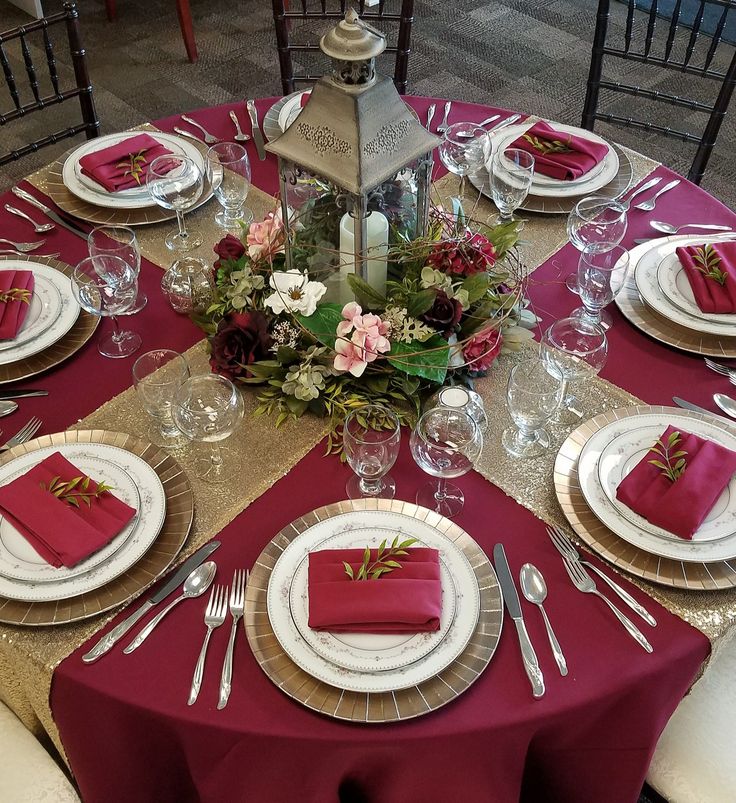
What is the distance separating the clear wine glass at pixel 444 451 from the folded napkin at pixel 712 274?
579 mm

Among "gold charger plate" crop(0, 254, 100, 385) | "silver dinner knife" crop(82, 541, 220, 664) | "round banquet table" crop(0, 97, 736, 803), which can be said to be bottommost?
"round banquet table" crop(0, 97, 736, 803)

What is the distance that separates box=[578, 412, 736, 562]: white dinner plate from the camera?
1.18m

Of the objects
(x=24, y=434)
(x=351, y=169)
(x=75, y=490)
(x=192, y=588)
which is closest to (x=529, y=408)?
(x=351, y=169)

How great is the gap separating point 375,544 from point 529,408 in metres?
0.35

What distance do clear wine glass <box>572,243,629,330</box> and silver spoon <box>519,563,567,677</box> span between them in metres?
0.58

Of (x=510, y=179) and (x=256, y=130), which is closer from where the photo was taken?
(x=510, y=179)

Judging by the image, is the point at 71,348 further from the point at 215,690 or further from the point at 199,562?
the point at 215,690

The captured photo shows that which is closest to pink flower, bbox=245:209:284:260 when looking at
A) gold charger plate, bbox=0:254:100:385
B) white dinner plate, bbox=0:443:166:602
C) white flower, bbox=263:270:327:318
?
white flower, bbox=263:270:327:318

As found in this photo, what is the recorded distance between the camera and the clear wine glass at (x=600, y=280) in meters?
1.51

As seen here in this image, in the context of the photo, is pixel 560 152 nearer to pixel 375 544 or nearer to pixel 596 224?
pixel 596 224

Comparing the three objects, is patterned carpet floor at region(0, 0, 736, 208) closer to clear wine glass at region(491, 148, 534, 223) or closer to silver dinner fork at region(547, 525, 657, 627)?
clear wine glass at region(491, 148, 534, 223)

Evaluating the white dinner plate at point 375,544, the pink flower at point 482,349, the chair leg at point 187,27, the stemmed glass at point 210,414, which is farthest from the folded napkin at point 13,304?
the chair leg at point 187,27

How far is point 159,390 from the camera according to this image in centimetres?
134

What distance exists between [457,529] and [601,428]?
1.06 ft
